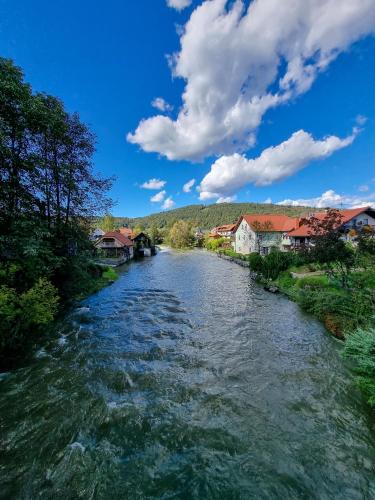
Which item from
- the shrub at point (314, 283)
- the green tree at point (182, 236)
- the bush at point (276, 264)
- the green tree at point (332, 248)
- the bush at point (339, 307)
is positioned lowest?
the bush at point (339, 307)

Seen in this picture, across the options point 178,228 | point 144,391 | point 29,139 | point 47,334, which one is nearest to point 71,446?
point 144,391

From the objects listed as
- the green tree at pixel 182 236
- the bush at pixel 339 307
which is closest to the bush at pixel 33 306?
Result: the bush at pixel 339 307

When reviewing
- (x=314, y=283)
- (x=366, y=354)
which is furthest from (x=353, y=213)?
(x=366, y=354)

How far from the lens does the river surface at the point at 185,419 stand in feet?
15.0

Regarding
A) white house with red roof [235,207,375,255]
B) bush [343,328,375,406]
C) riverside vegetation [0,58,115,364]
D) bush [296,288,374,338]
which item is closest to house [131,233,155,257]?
white house with red roof [235,207,375,255]

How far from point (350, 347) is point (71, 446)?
322 inches

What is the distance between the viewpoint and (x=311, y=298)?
50.9 feet

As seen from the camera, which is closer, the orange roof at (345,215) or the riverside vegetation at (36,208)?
the riverside vegetation at (36,208)

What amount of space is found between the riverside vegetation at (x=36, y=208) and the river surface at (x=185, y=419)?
2262 millimetres

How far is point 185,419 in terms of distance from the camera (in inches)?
244

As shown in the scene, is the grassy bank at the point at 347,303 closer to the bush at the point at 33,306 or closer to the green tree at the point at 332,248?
the green tree at the point at 332,248

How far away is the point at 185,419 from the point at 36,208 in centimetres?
1387

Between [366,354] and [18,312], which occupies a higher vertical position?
[18,312]

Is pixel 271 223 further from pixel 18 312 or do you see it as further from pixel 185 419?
pixel 18 312
